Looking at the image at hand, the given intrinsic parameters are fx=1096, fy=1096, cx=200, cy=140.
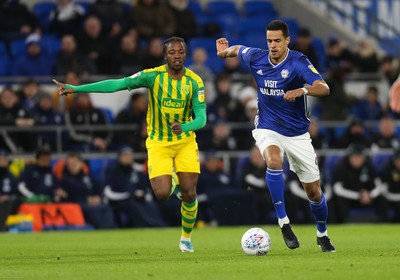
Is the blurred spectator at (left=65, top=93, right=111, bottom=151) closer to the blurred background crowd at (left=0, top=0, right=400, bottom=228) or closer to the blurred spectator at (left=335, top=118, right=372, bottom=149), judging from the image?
the blurred background crowd at (left=0, top=0, right=400, bottom=228)

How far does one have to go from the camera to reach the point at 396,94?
11133mm

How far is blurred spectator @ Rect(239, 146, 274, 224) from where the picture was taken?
Answer: 65.9ft

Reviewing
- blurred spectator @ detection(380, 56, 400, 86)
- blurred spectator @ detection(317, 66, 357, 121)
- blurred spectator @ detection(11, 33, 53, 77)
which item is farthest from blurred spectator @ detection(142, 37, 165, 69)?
blurred spectator @ detection(380, 56, 400, 86)

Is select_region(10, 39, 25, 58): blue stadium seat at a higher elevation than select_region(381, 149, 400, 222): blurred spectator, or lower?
higher

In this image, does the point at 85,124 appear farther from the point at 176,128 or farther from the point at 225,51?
the point at 176,128

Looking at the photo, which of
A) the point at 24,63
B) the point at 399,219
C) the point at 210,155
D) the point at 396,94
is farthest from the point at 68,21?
the point at 396,94

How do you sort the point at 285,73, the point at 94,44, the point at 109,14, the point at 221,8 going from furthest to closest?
the point at 221,8, the point at 109,14, the point at 94,44, the point at 285,73

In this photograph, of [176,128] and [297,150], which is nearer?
[176,128]

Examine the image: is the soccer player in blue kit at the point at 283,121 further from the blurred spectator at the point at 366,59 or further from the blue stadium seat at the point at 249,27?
the blue stadium seat at the point at 249,27

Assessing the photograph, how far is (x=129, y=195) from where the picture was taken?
64.6 ft

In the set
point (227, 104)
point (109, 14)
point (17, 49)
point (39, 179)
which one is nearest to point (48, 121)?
point (39, 179)

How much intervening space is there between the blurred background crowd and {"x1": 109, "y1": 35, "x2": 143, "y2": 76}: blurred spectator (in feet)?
0.07

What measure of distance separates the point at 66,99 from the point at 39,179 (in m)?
2.18

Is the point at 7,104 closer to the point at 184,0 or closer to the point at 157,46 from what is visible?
the point at 157,46
